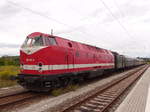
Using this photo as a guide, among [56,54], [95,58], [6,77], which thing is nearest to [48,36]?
[56,54]

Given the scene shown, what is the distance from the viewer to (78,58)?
1253cm

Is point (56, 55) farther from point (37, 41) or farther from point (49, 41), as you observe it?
point (37, 41)

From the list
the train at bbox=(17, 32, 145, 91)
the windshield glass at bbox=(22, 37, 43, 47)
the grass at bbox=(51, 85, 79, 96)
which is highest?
the windshield glass at bbox=(22, 37, 43, 47)

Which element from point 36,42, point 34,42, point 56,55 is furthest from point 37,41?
point 56,55

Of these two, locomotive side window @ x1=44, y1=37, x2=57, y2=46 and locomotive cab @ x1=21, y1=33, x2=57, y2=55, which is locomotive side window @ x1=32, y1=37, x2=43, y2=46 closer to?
locomotive cab @ x1=21, y1=33, x2=57, y2=55

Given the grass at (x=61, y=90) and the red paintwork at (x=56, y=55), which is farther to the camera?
the grass at (x=61, y=90)

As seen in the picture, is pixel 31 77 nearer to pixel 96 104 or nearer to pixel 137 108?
pixel 96 104

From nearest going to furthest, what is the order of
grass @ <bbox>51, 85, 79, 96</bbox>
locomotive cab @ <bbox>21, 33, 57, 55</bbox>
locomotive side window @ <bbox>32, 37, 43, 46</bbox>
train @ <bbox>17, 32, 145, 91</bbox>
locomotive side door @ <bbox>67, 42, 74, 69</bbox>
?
1. train @ <bbox>17, 32, 145, 91</bbox>
2. locomotive cab @ <bbox>21, 33, 57, 55</bbox>
3. locomotive side window @ <bbox>32, 37, 43, 46</bbox>
4. grass @ <bbox>51, 85, 79, 96</bbox>
5. locomotive side door @ <bbox>67, 42, 74, 69</bbox>

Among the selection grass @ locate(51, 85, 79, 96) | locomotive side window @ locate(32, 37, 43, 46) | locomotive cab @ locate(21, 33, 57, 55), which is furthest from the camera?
grass @ locate(51, 85, 79, 96)

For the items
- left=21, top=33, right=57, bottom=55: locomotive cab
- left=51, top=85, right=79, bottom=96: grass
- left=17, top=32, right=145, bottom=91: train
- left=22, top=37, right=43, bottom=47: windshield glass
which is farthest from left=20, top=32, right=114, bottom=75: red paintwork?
left=51, top=85, right=79, bottom=96: grass

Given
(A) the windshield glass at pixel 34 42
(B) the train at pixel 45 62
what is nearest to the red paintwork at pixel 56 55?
(B) the train at pixel 45 62

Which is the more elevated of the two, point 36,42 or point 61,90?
point 36,42

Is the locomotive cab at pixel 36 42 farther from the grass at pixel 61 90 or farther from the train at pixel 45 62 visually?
the grass at pixel 61 90

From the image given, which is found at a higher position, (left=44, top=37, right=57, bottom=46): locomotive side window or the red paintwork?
(left=44, top=37, right=57, bottom=46): locomotive side window
